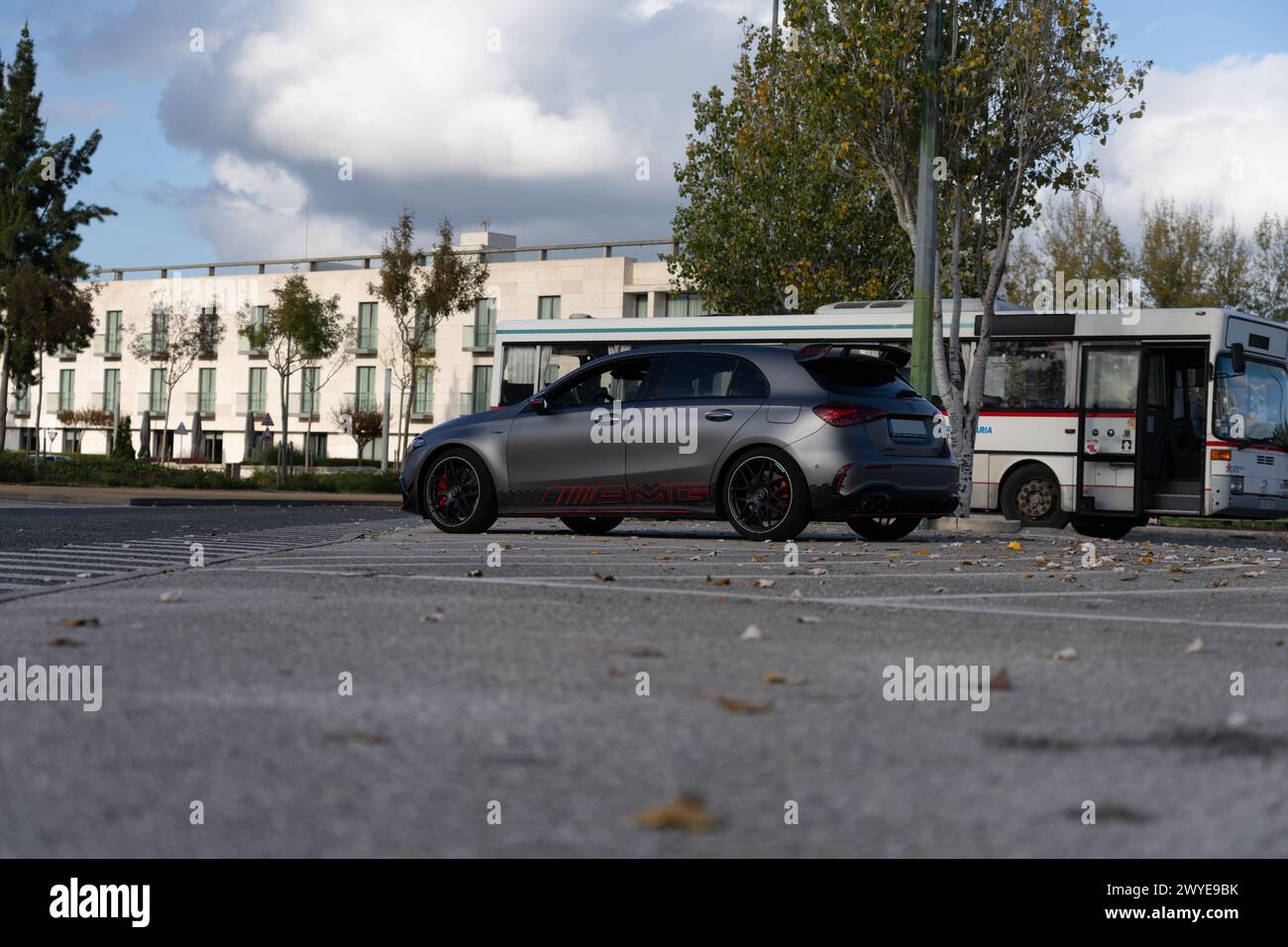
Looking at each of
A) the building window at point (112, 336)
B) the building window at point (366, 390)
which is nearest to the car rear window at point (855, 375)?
the building window at point (366, 390)

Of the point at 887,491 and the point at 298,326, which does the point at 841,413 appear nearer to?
the point at 887,491

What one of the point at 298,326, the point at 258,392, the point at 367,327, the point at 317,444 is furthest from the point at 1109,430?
the point at 258,392

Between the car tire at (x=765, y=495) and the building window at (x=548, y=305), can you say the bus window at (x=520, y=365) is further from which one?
the building window at (x=548, y=305)

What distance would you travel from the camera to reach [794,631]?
590cm

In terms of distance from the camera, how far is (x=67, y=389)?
7638 cm

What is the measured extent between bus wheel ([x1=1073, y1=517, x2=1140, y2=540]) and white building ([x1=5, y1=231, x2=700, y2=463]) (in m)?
35.9

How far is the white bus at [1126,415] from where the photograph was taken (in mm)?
19922

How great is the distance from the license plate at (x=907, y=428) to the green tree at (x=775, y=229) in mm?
20599

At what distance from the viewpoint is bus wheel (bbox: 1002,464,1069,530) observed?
20891 mm

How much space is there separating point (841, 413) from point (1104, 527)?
10847 millimetres

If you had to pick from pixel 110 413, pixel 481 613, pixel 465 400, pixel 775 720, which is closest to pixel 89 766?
pixel 775 720

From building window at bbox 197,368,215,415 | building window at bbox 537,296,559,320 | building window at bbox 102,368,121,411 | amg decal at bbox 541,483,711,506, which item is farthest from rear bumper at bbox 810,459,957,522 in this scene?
building window at bbox 102,368,121,411

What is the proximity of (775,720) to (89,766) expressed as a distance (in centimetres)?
169
